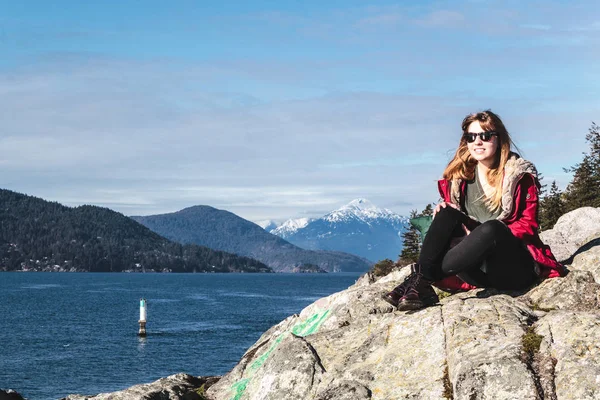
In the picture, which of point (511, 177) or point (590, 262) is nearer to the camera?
point (511, 177)

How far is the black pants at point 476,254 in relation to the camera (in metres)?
8.65

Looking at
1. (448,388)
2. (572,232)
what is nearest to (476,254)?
(448,388)

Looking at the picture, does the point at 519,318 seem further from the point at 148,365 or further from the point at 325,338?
the point at 148,365

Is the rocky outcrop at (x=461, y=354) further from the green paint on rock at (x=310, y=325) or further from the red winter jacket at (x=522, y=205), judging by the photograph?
the green paint on rock at (x=310, y=325)

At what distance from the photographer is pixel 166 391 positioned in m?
11.1

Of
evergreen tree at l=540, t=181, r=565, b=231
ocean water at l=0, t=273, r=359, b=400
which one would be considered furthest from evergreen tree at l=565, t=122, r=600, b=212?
ocean water at l=0, t=273, r=359, b=400

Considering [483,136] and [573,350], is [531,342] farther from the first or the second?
[483,136]

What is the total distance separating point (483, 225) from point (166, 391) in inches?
235

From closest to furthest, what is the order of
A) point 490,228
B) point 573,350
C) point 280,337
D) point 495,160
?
point 573,350
point 490,228
point 495,160
point 280,337

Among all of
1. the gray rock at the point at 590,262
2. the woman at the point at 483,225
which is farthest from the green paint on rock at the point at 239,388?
the gray rock at the point at 590,262

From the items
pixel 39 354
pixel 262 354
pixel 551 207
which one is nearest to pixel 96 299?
pixel 39 354

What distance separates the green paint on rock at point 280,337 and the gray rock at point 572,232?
463 cm

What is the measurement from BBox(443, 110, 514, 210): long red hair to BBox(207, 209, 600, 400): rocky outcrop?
5.11 ft

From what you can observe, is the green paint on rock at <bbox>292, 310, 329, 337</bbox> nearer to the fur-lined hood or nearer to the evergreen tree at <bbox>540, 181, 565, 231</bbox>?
the fur-lined hood
